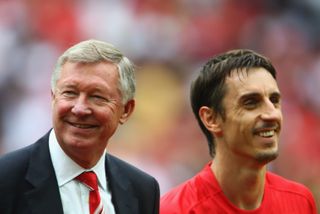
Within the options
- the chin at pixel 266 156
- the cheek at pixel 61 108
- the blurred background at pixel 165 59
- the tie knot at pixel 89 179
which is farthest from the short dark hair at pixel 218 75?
the blurred background at pixel 165 59

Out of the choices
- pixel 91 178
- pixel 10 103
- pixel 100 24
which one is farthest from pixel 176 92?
pixel 91 178

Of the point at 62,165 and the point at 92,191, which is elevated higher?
the point at 62,165

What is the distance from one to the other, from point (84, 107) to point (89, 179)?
31cm

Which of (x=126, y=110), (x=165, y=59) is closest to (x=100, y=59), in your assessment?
(x=126, y=110)

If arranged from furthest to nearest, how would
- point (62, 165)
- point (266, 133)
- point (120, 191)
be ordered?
1. point (266, 133)
2. point (120, 191)
3. point (62, 165)

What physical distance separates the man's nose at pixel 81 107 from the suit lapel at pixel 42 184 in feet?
0.73

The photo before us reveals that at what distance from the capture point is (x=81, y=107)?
2.89 meters

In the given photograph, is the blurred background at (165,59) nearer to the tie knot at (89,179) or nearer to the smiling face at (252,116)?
the smiling face at (252,116)

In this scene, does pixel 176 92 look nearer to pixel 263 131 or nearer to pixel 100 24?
pixel 100 24

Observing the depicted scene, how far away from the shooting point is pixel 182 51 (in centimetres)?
697

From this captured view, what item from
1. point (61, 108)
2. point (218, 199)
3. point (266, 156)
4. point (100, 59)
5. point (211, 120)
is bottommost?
point (218, 199)

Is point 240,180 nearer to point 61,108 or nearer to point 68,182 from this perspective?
point 68,182

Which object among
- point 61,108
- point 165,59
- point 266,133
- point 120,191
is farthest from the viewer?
point 165,59

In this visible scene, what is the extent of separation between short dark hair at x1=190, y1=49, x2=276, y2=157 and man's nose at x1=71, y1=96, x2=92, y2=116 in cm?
87
